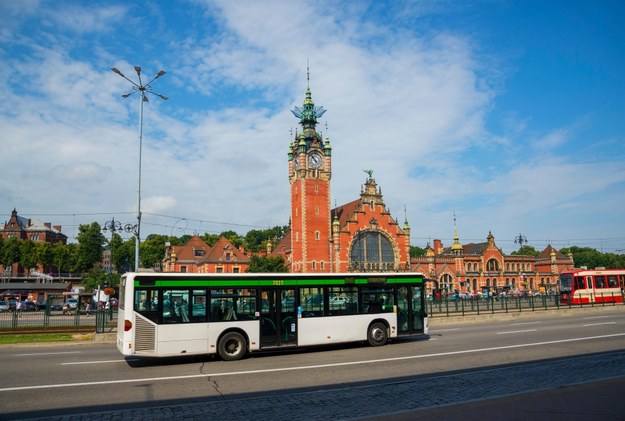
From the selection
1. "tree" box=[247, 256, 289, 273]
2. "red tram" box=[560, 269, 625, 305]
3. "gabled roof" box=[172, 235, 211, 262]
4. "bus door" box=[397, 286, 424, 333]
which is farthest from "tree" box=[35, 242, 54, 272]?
"bus door" box=[397, 286, 424, 333]

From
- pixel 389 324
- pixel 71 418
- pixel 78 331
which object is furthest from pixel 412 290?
pixel 78 331

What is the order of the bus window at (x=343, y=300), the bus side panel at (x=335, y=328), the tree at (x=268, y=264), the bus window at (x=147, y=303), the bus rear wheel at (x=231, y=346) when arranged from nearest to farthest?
the bus window at (x=147, y=303)
the bus rear wheel at (x=231, y=346)
the bus side panel at (x=335, y=328)
the bus window at (x=343, y=300)
the tree at (x=268, y=264)

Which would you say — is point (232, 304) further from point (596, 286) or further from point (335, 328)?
point (596, 286)

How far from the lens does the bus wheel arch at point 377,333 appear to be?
1736 centimetres

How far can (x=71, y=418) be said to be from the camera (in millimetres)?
8156

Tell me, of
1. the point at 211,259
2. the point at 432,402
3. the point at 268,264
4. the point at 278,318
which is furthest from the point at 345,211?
the point at 432,402

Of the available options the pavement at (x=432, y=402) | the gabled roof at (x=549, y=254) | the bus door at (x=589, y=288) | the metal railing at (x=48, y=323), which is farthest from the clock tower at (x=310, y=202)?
the pavement at (x=432, y=402)

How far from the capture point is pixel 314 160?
70.3 metres

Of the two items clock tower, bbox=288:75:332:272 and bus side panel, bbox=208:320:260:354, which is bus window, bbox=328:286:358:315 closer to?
bus side panel, bbox=208:320:260:354

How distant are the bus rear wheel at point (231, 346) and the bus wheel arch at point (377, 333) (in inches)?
191

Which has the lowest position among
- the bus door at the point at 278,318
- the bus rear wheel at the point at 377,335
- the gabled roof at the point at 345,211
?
the bus rear wheel at the point at 377,335

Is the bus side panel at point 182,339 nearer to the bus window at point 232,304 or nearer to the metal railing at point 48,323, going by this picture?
the bus window at point 232,304

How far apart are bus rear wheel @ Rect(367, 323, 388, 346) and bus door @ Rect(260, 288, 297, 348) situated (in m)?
3.11

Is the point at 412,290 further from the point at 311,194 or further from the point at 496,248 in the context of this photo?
the point at 496,248
